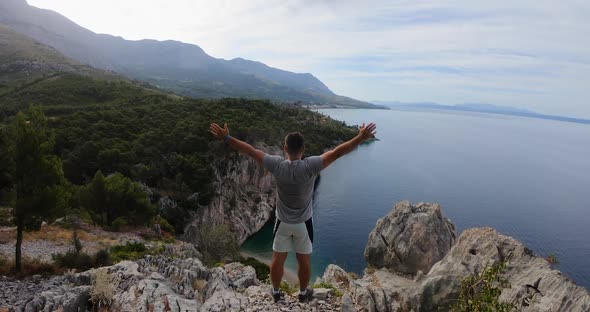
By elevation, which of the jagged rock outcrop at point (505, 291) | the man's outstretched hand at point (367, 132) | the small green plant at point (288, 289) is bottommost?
the small green plant at point (288, 289)

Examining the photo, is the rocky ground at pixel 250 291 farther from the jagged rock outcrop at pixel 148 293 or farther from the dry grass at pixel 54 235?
the dry grass at pixel 54 235

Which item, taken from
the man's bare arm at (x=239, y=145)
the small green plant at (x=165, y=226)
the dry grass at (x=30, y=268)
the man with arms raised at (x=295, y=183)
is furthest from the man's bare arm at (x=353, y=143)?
the small green plant at (x=165, y=226)

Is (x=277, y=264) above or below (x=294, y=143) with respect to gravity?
below

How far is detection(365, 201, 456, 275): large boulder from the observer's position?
83.5ft

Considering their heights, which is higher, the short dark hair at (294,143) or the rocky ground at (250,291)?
the short dark hair at (294,143)

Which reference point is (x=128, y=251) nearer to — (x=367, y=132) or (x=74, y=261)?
(x=74, y=261)

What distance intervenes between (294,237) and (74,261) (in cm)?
1453

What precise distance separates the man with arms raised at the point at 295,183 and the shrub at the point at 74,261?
13.8m

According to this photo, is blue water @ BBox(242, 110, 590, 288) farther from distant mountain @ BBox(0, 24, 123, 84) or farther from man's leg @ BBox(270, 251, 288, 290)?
distant mountain @ BBox(0, 24, 123, 84)

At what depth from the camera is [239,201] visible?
5988cm

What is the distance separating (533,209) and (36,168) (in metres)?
80.6

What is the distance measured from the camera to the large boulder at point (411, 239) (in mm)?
25438

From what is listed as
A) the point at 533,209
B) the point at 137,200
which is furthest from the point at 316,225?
the point at 533,209

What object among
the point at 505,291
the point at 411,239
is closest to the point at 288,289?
the point at 505,291
